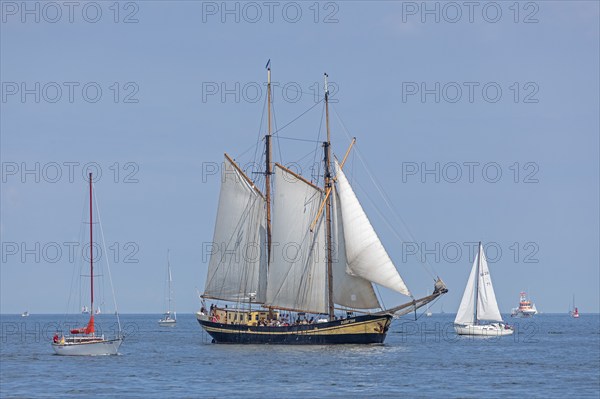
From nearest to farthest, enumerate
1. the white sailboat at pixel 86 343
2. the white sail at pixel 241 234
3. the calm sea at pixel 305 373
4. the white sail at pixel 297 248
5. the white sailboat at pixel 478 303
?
the calm sea at pixel 305 373
the white sailboat at pixel 86 343
the white sail at pixel 297 248
the white sail at pixel 241 234
the white sailboat at pixel 478 303

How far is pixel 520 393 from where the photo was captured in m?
64.9

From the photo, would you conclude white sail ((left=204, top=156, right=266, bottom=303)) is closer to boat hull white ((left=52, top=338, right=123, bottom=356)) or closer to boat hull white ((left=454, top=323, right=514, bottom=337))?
boat hull white ((left=52, top=338, right=123, bottom=356))

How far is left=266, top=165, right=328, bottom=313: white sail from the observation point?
97.9 meters

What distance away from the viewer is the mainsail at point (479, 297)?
135 metres

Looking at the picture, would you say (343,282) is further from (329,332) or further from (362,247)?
(362,247)

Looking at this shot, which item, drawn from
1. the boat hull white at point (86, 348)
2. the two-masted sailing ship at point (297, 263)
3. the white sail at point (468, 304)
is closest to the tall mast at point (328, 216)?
the two-masted sailing ship at point (297, 263)

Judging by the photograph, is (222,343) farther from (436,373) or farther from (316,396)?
(316,396)

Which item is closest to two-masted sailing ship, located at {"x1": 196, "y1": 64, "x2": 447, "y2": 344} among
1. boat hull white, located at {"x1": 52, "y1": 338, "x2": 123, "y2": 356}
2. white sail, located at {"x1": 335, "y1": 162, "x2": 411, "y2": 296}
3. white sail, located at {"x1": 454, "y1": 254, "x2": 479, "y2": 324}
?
white sail, located at {"x1": 335, "y1": 162, "x2": 411, "y2": 296}

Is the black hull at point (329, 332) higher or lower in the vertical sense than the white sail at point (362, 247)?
lower

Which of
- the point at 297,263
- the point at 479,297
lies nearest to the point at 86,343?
the point at 297,263

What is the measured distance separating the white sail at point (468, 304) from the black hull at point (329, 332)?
38.3 metres

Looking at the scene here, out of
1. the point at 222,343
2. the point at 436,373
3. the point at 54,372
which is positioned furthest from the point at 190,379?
the point at 222,343

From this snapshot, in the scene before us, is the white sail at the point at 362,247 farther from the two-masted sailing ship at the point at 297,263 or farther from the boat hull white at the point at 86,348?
the boat hull white at the point at 86,348

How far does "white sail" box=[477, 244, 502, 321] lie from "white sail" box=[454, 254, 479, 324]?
2.37ft
